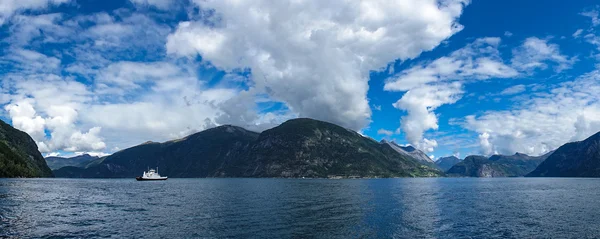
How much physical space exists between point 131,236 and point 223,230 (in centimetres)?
1538

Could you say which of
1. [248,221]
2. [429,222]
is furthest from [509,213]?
[248,221]

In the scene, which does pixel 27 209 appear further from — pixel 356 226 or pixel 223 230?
pixel 356 226

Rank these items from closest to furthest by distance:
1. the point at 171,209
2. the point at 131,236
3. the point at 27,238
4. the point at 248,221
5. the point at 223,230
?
the point at 27,238 < the point at 131,236 < the point at 223,230 < the point at 248,221 < the point at 171,209

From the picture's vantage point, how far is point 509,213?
92.6 metres

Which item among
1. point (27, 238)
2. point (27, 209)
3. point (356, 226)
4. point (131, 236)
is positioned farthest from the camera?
point (27, 209)

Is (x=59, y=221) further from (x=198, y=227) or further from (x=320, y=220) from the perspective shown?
(x=320, y=220)

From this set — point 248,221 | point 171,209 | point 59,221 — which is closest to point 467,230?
point 248,221

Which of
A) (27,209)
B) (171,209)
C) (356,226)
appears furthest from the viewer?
(171,209)

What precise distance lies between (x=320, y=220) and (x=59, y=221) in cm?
5540

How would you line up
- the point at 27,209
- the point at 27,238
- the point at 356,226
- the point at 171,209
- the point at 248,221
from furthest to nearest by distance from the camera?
the point at 171,209 < the point at 27,209 < the point at 248,221 < the point at 356,226 < the point at 27,238

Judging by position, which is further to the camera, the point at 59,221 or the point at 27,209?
the point at 27,209

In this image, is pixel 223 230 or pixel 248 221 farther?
pixel 248 221

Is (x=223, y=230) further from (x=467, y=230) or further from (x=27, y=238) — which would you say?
(x=467, y=230)

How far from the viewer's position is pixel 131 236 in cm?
5953
